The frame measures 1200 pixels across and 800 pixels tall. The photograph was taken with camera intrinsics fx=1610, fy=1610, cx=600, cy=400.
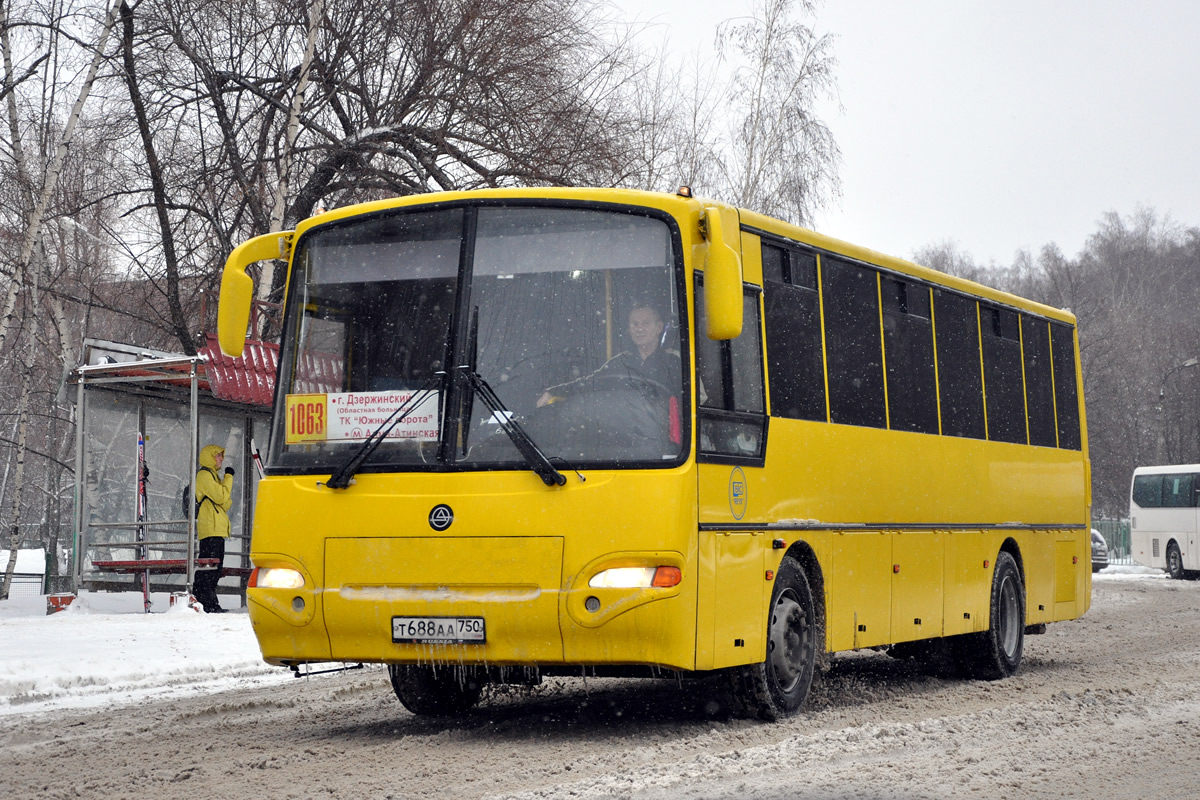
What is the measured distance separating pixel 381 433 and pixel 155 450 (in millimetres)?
12773

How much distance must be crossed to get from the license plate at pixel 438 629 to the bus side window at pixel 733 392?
1468 mm

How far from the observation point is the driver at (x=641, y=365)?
8.30m

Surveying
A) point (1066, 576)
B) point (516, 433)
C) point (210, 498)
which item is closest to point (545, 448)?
point (516, 433)

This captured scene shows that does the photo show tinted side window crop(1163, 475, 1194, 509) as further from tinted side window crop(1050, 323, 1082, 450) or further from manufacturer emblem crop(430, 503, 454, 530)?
→ manufacturer emblem crop(430, 503, 454, 530)

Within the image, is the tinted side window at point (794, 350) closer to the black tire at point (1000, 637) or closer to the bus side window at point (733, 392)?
the bus side window at point (733, 392)

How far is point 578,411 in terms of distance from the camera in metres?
8.27

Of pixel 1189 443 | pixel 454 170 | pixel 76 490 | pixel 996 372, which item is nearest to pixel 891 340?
pixel 996 372

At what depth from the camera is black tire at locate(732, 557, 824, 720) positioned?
8930mm

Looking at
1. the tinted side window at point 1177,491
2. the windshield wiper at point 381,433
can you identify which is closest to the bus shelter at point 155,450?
the windshield wiper at point 381,433

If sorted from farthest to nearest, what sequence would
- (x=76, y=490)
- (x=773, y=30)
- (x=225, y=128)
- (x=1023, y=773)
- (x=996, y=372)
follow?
(x=773, y=30), (x=225, y=128), (x=76, y=490), (x=996, y=372), (x=1023, y=773)

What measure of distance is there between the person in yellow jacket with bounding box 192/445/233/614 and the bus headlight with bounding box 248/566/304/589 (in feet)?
32.6

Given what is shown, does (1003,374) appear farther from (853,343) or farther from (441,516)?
(441,516)

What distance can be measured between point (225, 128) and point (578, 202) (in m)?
15.6

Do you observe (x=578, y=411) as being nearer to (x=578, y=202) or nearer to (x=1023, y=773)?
(x=578, y=202)
